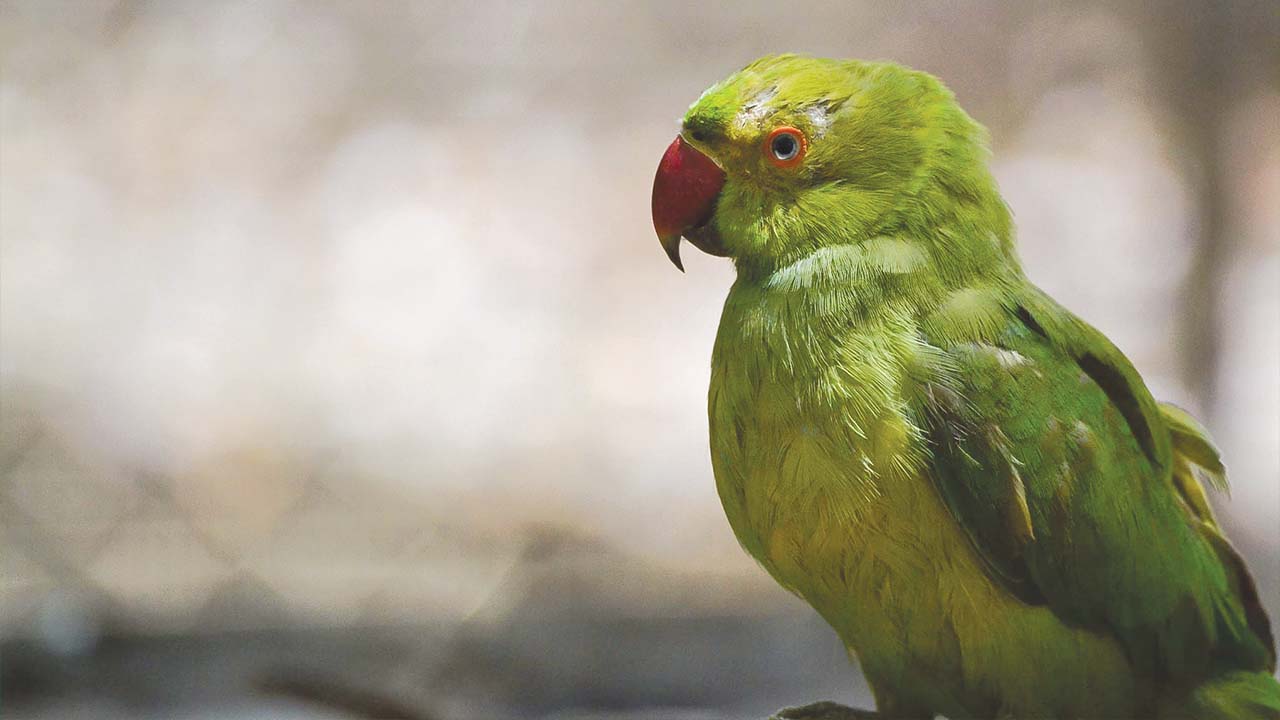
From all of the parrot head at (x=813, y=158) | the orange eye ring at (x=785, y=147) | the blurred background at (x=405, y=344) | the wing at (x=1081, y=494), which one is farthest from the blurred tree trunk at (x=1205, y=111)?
the orange eye ring at (x=785, y=147)

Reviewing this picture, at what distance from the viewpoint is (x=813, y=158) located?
913 mm

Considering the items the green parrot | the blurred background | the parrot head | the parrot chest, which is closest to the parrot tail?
the green parrot

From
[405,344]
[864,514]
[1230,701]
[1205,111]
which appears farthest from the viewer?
[405,344]

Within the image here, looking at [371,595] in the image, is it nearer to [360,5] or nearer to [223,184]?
[223,184]

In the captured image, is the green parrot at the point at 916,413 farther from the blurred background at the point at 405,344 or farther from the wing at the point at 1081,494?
the blurred background at the point at 405,344

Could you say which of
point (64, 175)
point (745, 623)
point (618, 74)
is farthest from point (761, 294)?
point (64, 175)

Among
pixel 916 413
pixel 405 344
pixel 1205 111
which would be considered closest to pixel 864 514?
pixel 916 413

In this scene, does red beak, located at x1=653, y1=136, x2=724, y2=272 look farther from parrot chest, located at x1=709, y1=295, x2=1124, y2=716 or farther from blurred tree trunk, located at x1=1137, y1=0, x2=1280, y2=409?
blurred tree trunk, located at x1=1137, y1=0, x2=1280, y2=409

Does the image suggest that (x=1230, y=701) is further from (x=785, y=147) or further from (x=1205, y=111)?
(x=1205, y=111)

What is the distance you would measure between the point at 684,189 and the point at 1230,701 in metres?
0.75

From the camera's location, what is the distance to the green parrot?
89cm

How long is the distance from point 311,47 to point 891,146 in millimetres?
1652

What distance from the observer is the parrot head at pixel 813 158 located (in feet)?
2.99

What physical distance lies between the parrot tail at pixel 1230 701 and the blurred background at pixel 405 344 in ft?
3.48
